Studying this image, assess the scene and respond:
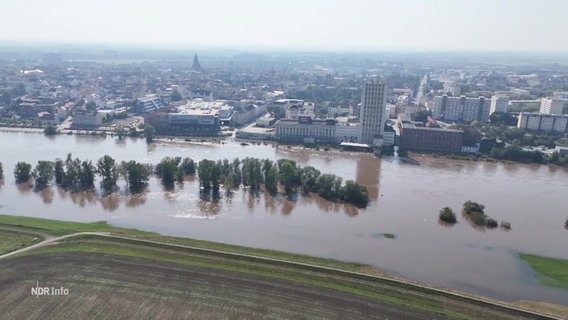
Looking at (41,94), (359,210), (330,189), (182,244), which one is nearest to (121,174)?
(182,244)

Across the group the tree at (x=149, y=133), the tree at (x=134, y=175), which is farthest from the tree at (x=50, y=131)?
the tree at (x=134, y=175)

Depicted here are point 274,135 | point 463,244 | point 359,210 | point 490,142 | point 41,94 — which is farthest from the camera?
point 41,94

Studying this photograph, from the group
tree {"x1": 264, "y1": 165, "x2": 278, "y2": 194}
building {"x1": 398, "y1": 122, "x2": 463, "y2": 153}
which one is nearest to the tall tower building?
building {"x1": 398, "y1": 122, "x2": 463, "y2": 153}

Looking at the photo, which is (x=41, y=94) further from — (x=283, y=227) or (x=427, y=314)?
(x=427, y=314)

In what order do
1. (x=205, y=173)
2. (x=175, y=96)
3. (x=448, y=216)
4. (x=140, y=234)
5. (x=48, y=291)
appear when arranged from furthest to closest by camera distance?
(x=175, y=96) < (x=205, y=173) < (x=448, y=216) < (x=140, y=234) < (x=48, y=291)

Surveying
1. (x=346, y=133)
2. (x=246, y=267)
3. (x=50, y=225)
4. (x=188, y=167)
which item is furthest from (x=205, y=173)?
(x=346, y=133)

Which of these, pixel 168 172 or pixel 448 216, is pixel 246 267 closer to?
pixel 448 216

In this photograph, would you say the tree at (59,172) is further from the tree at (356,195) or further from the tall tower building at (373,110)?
the tall tower building at (373,110)

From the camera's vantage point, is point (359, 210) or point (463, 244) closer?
point (463, 244)
